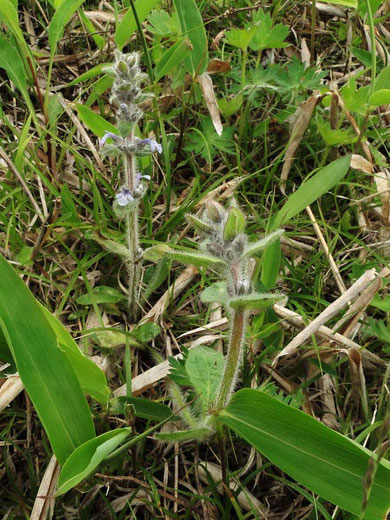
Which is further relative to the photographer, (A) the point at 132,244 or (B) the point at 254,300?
(A) the point at 132,244

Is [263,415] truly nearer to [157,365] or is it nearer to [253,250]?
[253,250]

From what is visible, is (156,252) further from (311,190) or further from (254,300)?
(254,300)

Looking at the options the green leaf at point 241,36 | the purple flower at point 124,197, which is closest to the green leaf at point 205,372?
the purple flower at point 124,197

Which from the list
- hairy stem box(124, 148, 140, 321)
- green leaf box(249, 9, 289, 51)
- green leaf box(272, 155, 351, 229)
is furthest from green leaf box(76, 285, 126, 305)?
green leaf box(249, 9, 289, 51)

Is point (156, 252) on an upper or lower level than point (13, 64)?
lower

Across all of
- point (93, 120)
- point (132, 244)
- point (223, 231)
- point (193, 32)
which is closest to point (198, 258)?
point (223, 231)

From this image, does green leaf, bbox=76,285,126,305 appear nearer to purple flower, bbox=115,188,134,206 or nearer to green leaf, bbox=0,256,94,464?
purple flower, bbox=115,188,134,206

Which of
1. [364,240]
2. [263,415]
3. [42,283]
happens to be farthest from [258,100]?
[263,415]

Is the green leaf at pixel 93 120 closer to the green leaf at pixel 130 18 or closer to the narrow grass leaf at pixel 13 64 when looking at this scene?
the narrow grass leaf at pixel 13 64
